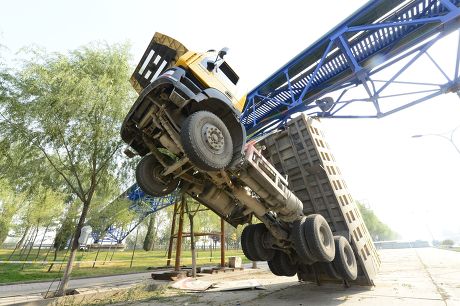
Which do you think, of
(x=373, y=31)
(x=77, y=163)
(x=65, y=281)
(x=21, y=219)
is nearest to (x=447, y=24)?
(x=373, y=31)

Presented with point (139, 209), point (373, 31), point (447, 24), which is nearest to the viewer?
point (447, 24)

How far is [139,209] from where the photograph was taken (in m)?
22.8

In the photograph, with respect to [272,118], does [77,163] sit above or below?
below

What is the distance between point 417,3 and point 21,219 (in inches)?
1085

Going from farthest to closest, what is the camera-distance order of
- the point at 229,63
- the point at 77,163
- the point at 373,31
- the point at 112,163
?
1. the point at 112,163
2. the point at 77,163
3. the point at 373,31
4. the point at 229,63

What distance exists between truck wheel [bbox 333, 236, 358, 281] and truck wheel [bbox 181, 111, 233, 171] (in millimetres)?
3473

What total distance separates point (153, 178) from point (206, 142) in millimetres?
2117

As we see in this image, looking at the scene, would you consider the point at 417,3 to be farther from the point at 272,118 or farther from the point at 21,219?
the point at 21,219

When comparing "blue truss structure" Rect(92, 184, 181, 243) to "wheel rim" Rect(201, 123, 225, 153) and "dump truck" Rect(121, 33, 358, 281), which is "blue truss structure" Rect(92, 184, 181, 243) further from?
"wheel rim" Rect(201, 123, 225, 153)

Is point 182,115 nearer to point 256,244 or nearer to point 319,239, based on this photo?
point 319,239

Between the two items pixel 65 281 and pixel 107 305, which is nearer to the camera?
pixel 107 305

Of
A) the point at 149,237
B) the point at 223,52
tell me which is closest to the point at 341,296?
the point at 223,52

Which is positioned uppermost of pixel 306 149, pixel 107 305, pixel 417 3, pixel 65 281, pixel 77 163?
pixel 417 3

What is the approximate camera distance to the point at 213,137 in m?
4.23
